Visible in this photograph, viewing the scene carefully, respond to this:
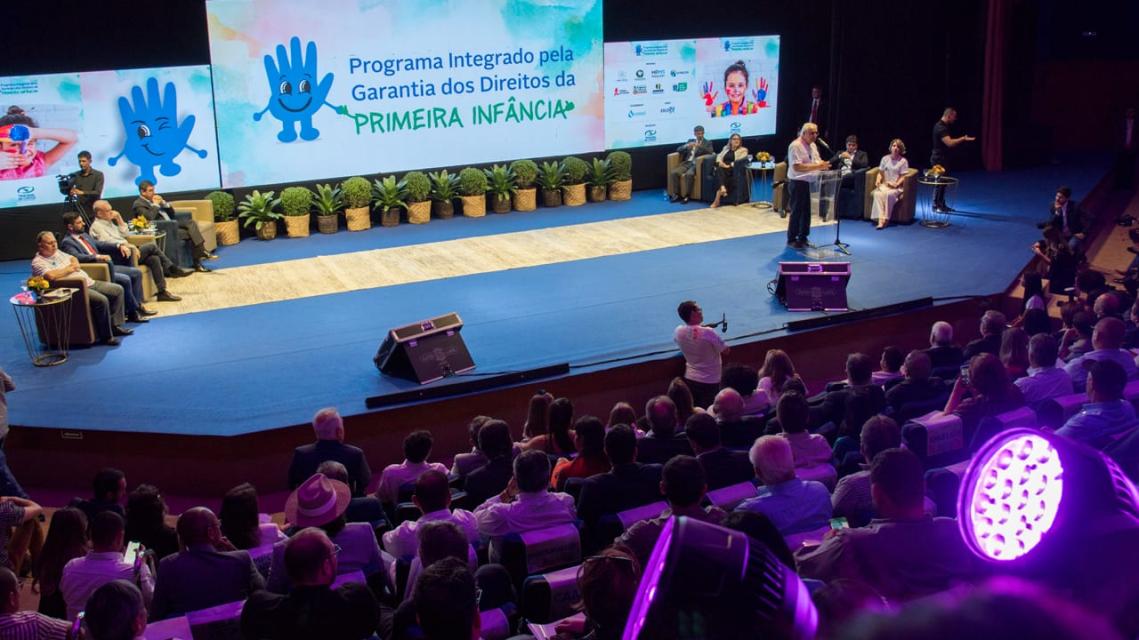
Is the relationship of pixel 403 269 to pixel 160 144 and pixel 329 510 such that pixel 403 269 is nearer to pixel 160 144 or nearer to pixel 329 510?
pixel 160 144

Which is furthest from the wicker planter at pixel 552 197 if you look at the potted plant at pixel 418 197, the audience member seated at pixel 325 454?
the audience member seated at pixel 325 454

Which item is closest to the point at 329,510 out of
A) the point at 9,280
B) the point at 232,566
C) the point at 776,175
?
the point at 232,566

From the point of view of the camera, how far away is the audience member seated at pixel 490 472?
5230 mm

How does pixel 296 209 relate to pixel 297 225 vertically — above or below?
above

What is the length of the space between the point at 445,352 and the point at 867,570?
4688mm

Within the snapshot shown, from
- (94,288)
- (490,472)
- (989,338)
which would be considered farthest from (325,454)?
(989,338)

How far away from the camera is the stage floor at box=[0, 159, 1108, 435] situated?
24.3ft

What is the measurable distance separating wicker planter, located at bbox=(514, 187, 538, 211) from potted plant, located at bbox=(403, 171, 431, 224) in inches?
46.0

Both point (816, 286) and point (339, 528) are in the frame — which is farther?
point (816, 286)

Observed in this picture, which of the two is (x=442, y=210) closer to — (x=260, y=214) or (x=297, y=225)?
(x=297, y=225)

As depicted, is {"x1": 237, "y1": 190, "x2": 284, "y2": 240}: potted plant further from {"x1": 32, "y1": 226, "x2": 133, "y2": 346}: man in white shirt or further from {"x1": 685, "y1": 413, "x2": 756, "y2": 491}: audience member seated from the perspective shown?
{"x1": 685, "y1": 413, "x2": 756, "y2": 491}: audience member seated

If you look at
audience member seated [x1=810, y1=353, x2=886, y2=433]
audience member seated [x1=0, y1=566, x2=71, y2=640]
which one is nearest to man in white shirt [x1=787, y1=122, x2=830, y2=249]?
audience member seated [x1=810, y1=353, x2=886, y2=433]

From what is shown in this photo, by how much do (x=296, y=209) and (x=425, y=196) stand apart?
1547 mm

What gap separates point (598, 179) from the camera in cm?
1416
